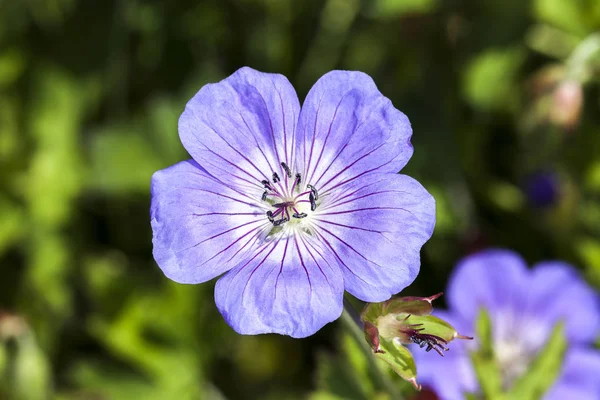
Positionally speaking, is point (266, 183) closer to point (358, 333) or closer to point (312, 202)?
point (312, 202)

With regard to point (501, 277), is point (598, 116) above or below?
above

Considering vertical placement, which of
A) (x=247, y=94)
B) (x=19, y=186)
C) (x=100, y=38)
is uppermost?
(x=247, y=94)

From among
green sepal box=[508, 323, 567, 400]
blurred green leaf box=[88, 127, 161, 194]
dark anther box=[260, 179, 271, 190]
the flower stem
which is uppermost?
dark anther box=[260, 179, 271, 190]

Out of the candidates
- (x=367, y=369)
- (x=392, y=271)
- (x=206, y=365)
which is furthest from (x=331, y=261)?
(x=206, y=365)

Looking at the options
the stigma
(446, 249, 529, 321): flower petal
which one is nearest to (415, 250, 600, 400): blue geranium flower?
(446, 249, 529, 321): flower petal

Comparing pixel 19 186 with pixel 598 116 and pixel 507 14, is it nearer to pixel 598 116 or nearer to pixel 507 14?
pixel 507 14

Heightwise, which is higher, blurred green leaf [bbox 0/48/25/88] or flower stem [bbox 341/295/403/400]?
flower stem [bbox 341/295/403/400]

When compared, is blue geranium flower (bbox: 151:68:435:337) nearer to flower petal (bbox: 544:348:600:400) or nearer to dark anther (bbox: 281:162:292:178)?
dark anther (bbox: 281:162:292:178)

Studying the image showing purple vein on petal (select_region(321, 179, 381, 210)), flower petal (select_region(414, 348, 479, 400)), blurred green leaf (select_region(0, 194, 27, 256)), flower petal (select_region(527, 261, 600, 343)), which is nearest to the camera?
purple vein on petal (select_region(321, 179, 381, 210))
